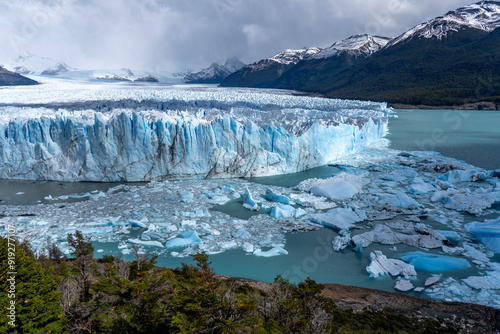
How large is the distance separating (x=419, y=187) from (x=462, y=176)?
246 cm

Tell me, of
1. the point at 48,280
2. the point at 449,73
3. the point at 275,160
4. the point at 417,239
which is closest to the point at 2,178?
the point at 275,160

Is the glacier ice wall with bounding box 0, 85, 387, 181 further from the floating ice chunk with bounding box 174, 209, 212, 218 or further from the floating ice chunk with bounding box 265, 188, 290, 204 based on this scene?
the floating ice chunk with bounding box 174, 209, 212, 218

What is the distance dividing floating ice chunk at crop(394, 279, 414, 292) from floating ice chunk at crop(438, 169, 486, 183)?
7.85 meters

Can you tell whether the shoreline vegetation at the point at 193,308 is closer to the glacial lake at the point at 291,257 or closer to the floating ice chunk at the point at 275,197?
the glacial lake at the point at 291,257

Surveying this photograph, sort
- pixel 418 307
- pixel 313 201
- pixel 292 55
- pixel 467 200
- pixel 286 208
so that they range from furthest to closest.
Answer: pixel 292 55
pixel 313 201
pixel 467 200
pixel 286 208
pixel 418 307

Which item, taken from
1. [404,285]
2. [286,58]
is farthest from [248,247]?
[286,58]

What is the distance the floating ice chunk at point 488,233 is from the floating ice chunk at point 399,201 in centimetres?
190

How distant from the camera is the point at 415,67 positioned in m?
67.8

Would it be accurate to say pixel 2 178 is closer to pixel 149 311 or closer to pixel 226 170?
pixel 226 170

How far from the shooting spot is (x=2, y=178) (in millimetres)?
14086

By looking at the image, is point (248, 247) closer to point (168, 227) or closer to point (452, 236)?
point (168, 227)

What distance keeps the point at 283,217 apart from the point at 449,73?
202ft

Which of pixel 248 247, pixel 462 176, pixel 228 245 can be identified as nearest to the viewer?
pixel 248 247

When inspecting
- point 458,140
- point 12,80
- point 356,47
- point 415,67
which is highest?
point 356,47
